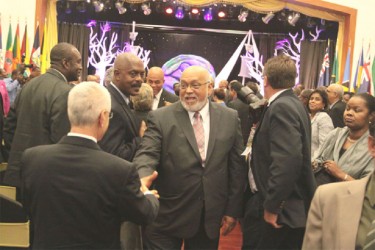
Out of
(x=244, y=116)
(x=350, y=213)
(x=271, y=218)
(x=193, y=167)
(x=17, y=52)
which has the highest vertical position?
(x=17, y=52)

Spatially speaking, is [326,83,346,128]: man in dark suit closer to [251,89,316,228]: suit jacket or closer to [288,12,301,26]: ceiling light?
[251,89,316,228]: suit jacket

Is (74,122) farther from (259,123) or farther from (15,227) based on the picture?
(15,227)

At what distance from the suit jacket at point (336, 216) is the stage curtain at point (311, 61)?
1316 cm

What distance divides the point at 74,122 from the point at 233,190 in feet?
4.37

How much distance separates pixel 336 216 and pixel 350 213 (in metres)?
0.05

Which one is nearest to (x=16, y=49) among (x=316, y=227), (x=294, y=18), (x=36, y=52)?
(x=36, y=52)

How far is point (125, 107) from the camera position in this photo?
3.11m

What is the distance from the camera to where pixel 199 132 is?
308cm

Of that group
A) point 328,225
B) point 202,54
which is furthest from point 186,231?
point 202,54

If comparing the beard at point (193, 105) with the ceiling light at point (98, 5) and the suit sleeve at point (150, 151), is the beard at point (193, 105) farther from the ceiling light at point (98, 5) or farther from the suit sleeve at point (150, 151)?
the ceiling light at point (98, 5)

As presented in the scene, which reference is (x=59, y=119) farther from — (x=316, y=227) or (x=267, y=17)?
(x=267, y=17)

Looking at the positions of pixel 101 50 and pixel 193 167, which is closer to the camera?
pixel 193 167

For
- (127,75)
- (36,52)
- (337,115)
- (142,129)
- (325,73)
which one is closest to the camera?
(127,75)

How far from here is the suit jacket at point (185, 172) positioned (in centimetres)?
298
